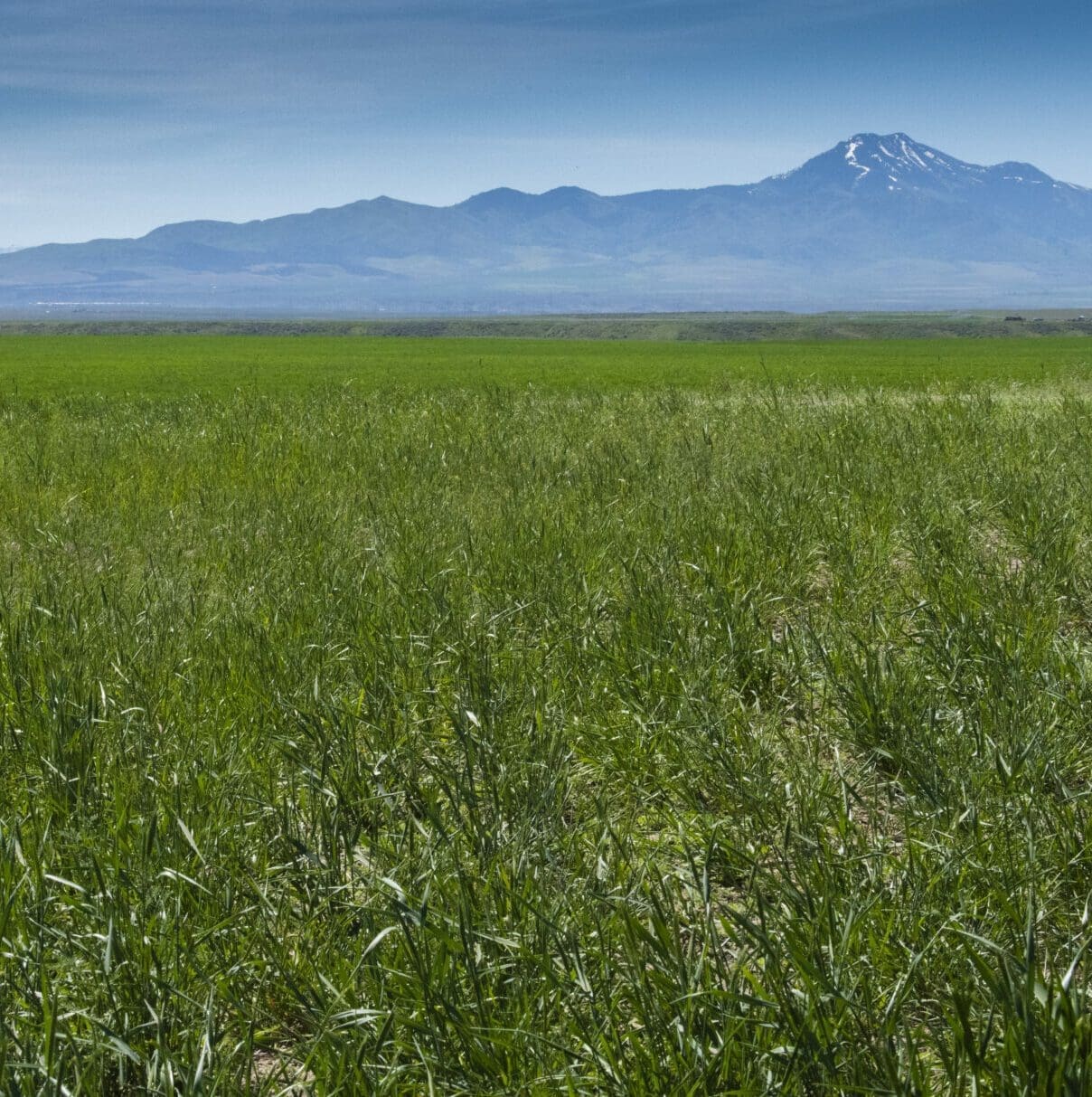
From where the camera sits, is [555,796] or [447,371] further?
[447,371]

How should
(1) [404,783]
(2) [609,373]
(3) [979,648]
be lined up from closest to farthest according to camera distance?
(1) [404,783] < (3) [979,648] < (2) [609,373]

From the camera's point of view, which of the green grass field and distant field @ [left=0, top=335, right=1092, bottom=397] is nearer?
the green grass field

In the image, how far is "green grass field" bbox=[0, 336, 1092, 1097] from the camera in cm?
187

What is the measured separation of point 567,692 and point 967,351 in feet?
193

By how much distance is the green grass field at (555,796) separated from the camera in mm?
1873

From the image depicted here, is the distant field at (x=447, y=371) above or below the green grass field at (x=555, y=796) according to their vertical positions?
above

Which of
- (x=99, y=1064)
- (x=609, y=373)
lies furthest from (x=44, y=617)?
(x=609, y=373)

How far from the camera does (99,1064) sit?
5.96ft

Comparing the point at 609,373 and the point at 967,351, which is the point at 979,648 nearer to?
the point at 609,373

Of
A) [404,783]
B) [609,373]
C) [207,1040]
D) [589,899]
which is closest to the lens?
[207,1040]

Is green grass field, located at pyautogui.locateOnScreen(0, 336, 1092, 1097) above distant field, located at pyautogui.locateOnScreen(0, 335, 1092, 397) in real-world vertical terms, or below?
below

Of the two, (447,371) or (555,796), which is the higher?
(447,371)

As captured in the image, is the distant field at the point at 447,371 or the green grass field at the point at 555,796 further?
the distant field at the point at 447,371

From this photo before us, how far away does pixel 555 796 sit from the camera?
115 inches
